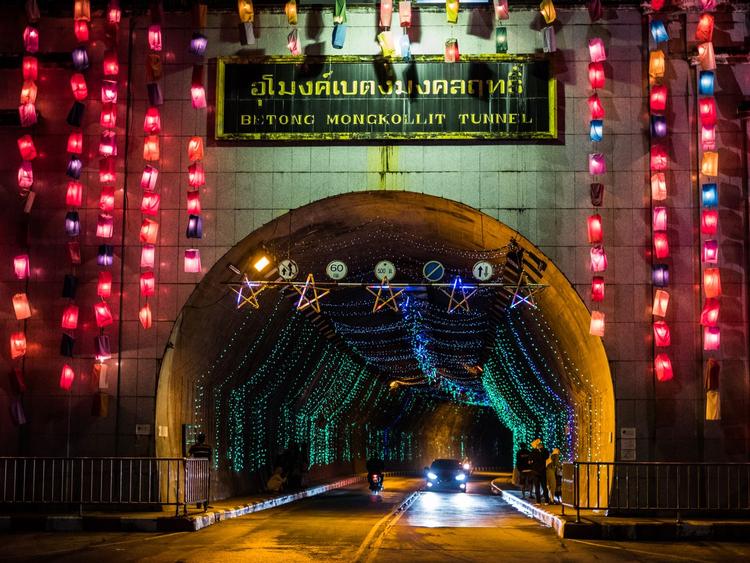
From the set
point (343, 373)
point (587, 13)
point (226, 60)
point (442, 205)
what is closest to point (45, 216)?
point (226, 60)

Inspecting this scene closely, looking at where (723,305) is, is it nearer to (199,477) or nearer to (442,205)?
(442,205)

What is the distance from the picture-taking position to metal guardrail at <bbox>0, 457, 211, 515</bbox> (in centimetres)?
2139

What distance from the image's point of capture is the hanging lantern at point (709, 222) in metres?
21.8

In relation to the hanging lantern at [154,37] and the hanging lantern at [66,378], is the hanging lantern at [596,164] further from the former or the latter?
the hanging lantern at [66,378]

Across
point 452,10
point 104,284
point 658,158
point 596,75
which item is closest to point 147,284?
point 104,284

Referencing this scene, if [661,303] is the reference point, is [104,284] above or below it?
above

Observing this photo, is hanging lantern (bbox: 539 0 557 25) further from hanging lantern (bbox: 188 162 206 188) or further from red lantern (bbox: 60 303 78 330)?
red lantern (bbox: 60 303 78 330)

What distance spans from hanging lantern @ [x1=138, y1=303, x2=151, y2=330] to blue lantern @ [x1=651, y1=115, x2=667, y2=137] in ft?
34.8

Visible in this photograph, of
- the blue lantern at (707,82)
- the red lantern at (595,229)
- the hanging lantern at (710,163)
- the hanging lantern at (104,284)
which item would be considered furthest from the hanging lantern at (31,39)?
the hanging lantern at (710,163)

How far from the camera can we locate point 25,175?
2280 cm

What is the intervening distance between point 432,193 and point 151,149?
5.67 meters

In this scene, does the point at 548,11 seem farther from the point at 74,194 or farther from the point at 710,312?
the point at 74,194

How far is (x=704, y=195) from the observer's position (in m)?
21.8

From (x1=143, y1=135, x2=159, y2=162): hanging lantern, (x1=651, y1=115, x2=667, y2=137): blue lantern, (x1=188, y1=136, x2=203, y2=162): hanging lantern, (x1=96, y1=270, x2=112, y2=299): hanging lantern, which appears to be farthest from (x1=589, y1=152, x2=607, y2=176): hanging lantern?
(x1=96, y1=270, x2=112, y2=299): hanging lantern
